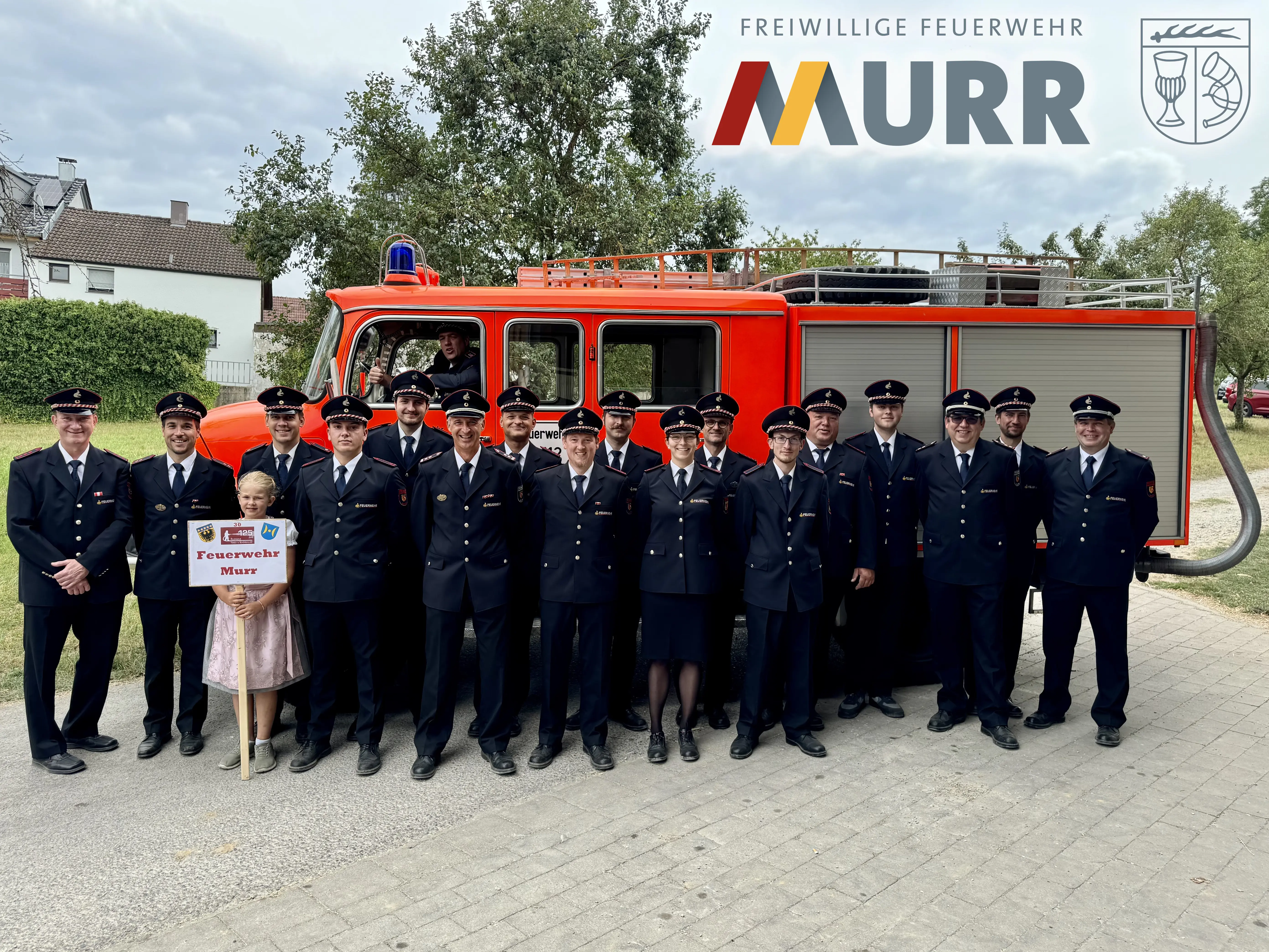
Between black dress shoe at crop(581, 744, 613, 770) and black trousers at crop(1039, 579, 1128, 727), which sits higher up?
black trousers at crop(1039, 579, 1128, 727)

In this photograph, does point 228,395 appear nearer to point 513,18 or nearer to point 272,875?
point 513,18

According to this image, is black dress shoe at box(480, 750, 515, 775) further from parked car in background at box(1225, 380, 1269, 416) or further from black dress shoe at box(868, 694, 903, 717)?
parked car in background at box(1225, 380, 1269, 416)

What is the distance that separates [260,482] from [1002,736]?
4357mm

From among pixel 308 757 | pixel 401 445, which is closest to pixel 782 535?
pixel 401 445

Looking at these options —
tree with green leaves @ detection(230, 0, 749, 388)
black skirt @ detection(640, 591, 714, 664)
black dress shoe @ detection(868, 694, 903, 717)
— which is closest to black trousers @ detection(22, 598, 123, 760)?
black skirt @ detection(640, 591, 714, 664)

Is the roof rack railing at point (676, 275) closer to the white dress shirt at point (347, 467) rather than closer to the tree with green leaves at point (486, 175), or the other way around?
the white dress shirt at point (347, 467)

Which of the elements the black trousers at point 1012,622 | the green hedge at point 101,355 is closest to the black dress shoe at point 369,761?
the black trousers at point 1012,622

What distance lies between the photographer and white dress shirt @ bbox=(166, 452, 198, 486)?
4.94 metres

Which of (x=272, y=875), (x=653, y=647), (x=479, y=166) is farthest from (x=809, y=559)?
Answer: (x=479, y=166)

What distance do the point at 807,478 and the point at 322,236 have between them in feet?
34.8

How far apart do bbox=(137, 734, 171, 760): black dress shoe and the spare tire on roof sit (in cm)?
473

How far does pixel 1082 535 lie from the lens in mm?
5145

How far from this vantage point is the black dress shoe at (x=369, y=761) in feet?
15.5

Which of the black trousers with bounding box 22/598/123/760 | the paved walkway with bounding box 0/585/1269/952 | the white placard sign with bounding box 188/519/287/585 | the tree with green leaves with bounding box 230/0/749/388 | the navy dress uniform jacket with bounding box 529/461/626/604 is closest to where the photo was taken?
the paved walkway with bounding box 0/585/1269/952
